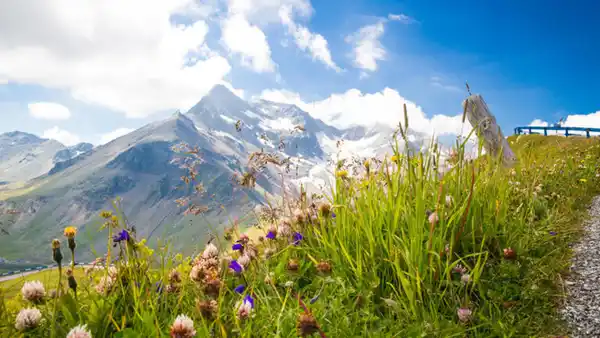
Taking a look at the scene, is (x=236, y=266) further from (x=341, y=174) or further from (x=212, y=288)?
(x=341, y=174)

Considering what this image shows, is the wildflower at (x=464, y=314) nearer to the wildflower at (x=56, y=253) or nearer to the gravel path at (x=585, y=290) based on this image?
the gravel path at (x=585, y=290)

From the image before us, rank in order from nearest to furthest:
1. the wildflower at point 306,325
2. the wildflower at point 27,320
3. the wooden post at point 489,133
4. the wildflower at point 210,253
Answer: the wildflower at point 306,325 < the wildflower at point 27,320 < the wildflower at point 210,253 < the wooden post at point 489,133

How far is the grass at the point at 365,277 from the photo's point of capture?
2.74 m

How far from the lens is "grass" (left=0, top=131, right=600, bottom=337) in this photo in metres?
2.74

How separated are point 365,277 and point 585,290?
7.00ft

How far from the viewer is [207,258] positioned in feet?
11.3

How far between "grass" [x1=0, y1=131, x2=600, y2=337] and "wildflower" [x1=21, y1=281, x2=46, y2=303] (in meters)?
0.14

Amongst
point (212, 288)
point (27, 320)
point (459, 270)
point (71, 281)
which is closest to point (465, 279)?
point (459, 270)

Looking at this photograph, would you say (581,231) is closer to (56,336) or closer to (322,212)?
(322,212)

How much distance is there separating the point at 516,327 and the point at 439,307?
1.86 ft

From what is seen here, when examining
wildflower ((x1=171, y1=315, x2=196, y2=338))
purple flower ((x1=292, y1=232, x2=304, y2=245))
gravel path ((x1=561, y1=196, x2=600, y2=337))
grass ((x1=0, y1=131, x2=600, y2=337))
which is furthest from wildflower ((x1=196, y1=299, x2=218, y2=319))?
gravel path ((x1=561, y1=196, x2=600, y2=337))

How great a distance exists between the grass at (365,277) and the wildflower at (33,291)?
0.46 feet

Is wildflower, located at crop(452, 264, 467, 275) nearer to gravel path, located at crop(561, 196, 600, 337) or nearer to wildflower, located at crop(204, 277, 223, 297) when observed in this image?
gravel path, located at crop(561, 196, 600, 337)

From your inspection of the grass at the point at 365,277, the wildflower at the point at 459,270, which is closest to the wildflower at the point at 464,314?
the grass at the point at 365,277
